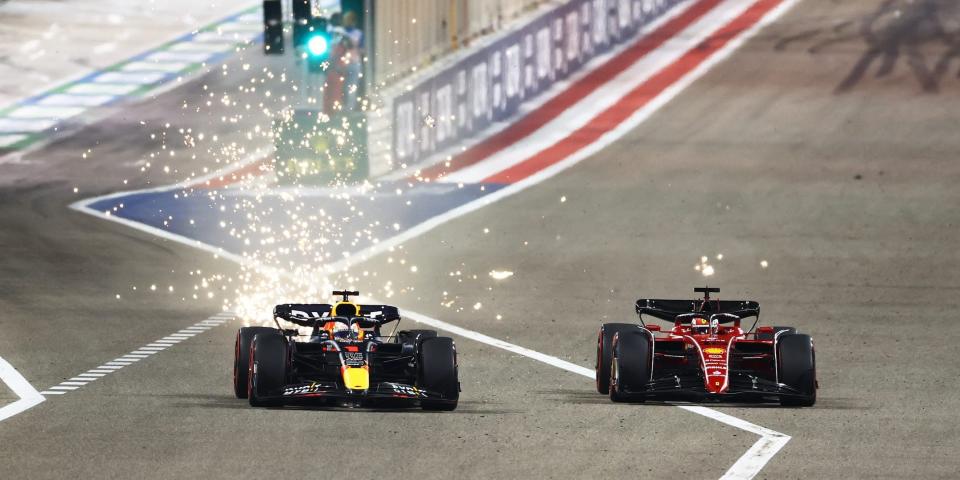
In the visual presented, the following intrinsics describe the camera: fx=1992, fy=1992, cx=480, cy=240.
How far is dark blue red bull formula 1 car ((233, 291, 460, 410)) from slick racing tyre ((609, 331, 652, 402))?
4.95 feet

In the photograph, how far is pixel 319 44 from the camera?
33906 millimetres

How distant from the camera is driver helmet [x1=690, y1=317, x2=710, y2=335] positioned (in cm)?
1912

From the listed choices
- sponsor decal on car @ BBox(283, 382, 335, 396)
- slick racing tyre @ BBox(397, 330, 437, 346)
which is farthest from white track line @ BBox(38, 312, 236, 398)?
slick racing tyre @ BBox(397, 330, 437, 346)

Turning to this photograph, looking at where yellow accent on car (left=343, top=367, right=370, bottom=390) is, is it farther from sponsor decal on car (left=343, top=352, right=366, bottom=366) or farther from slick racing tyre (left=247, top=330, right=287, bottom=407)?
slick racing tyre (left=247, top=330, right=287, bottom=407)

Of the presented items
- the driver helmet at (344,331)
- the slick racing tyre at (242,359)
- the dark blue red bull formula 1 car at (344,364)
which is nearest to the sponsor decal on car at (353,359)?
the dark blue red bull formula 1 car at (344,364)

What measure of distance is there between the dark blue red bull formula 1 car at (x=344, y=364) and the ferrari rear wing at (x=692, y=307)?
240 cm

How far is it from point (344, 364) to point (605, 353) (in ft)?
8.61

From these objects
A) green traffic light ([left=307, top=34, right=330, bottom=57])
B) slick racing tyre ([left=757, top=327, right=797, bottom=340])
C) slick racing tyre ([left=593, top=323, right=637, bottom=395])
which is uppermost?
slick racing tyre ([left=757, top=327, right=797, bottom=340])

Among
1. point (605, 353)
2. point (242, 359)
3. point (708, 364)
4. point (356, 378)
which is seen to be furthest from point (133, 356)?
point (708, 364)

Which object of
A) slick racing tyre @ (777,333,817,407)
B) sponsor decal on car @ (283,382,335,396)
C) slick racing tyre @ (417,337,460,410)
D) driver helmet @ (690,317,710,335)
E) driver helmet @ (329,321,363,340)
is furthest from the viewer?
driver helmet @ (690,317,710,335)

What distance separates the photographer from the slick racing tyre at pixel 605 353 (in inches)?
739

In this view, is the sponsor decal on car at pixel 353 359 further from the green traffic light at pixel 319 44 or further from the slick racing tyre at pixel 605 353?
the green traffic light at pixel 319 44

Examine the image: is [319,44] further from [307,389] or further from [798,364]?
[798,364]

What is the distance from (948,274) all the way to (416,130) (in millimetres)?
12738
